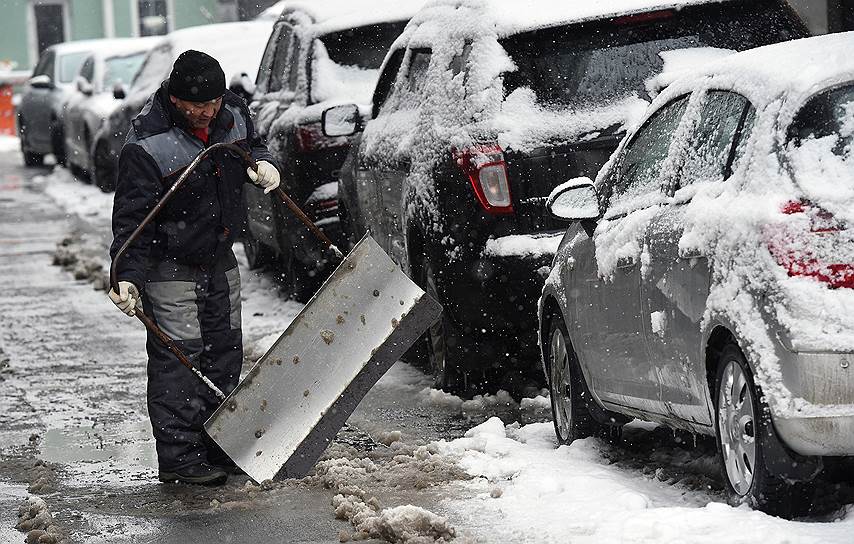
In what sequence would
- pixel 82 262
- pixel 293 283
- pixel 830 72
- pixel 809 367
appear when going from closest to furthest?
pixel 809 367 < pixel 830 72 < pixel 293 283 < pixel 82 262

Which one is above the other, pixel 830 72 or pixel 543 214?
pixel 830 72

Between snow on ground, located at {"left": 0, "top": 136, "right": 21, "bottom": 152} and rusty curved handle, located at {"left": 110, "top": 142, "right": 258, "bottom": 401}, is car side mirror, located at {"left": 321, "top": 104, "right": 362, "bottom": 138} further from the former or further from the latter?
snow on ground, located at {"left": 0, "top": 136, "right": 21, "bottom": 152}

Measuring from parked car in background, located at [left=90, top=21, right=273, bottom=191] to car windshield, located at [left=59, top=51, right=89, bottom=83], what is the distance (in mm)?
5265

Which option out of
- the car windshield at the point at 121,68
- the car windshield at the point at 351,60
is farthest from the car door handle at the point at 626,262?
the car windshield at the point at 121,68

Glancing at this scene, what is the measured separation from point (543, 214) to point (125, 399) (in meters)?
2.74

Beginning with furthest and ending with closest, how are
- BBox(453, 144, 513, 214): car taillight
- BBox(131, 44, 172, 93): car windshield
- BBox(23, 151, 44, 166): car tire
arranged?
BBox(23, 151, 44, 166): car tire
BBox(131, 44, 172, 93): car windshield
BBox(453, 144, 513, 214): car taillight

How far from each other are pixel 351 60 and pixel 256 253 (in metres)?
2.83

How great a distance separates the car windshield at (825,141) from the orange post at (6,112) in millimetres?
36285

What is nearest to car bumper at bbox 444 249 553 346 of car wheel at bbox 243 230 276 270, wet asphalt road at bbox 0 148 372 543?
wet asphalt road at bbox 0 148 372 543

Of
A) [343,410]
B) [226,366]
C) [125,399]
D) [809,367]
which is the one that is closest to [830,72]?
[809,367]

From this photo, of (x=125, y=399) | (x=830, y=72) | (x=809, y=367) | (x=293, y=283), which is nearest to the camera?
(x=809, y=367)

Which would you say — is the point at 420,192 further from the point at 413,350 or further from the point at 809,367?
the point at 809,367

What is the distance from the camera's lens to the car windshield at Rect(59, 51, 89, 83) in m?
29.9

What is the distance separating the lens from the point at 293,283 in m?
12.8
